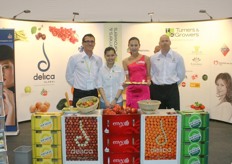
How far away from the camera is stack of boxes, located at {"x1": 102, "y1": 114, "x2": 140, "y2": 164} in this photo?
139 inches

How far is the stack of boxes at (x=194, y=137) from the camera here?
3.54 meters

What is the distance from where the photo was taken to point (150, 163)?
3.60m

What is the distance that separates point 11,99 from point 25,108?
100 cm

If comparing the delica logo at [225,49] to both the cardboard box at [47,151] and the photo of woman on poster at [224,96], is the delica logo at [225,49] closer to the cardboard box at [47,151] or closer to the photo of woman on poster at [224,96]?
the photo of woman on poster at [224,96]

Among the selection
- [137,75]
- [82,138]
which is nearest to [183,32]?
[137,75]

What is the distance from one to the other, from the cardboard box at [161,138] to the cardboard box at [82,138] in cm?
52

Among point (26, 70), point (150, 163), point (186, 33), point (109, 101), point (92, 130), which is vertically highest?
point (186, 33)

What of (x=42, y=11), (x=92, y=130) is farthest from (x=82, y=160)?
(x=42, y=11)

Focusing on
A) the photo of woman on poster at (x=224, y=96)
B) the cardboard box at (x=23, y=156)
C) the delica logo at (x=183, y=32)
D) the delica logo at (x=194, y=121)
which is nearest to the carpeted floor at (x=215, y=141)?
the photo of woman on poster at (x=224, y=96)

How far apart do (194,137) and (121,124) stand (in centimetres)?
86

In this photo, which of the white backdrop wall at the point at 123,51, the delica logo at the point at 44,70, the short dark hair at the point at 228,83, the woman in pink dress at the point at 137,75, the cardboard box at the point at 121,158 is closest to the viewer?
the cardboard box at the point at 121,158

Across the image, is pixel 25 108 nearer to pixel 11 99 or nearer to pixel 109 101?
pixel 11 99

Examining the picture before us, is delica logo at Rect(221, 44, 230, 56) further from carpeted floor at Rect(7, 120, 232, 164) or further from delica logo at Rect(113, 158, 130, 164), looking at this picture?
delica logo at Rect(113, 158, 130, 164)

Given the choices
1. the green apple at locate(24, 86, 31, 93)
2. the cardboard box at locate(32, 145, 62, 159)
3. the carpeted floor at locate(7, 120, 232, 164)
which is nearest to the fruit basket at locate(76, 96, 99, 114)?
the cardboard box at locate(32, 145, 62, 159)
